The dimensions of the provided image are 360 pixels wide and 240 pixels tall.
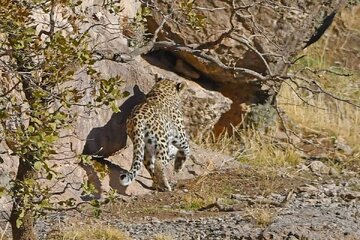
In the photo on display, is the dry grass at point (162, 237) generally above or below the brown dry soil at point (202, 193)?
above

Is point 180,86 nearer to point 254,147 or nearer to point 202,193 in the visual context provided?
point 254,147

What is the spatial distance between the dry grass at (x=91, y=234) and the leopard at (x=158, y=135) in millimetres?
2362

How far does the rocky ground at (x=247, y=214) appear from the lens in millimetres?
8695

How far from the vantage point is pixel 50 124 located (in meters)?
5.75

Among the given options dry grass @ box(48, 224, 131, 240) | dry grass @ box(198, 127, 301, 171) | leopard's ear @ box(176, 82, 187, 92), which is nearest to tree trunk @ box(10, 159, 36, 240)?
dry grass @ box(48, 224, 131, 240)

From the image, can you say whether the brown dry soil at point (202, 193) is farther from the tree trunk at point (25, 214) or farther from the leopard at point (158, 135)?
the tree trunk at point (25, 214)

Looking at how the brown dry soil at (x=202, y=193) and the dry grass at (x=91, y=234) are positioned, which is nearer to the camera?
the dry grass at (x=91, y=234)

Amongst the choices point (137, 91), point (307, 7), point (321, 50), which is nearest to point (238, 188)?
point (137, 91)

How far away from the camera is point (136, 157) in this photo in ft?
36.8

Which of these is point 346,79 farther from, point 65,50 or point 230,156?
point 65,50

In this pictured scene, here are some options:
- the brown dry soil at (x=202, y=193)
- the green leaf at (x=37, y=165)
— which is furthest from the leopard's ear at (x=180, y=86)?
the green leaf at (x=37, y=165)

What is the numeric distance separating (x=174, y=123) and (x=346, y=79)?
232 inches

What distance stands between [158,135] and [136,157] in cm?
55

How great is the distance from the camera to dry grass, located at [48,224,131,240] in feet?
27.5
